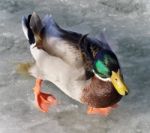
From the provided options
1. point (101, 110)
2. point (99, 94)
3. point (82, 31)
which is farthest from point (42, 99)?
point (82, 31)

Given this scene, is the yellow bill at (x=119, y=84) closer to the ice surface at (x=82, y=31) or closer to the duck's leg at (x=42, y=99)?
the ice surface at (x=82, y=31)

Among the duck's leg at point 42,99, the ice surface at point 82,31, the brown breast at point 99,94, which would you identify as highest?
the brown breast at point 99,94

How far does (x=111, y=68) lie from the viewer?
11.2 ft

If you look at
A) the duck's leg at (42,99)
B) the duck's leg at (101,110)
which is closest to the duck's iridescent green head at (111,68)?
the duck's leg at (101,110)

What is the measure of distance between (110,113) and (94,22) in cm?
151

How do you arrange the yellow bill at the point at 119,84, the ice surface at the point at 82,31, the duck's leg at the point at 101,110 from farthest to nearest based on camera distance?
1. the duck's leg at the point at 101,110
2. the ice surface at the point at 82,31
3. the yellow bill at the point at 119,84

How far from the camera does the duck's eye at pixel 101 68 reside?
11.3 ft

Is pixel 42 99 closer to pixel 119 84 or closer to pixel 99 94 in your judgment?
pixel 99 94

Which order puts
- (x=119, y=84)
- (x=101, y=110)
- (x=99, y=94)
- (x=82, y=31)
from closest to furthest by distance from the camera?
(x=119, y=84) → (x=99, y=94) → (x=101, y=110) → (x=82, y=31)

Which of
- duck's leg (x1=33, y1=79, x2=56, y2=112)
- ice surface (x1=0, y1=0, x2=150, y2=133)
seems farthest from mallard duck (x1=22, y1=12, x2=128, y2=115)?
ice surface (x1=0, y1=0, x2=150, y2=133)

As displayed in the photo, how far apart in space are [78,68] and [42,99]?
1.58 ft

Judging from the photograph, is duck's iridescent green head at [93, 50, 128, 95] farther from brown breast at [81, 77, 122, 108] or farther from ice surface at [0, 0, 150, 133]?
ice surface at [0, 0, 150, 133]

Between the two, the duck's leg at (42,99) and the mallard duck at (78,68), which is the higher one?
the mallard duck at (78,68)

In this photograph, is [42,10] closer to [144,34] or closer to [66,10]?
[66,10]
